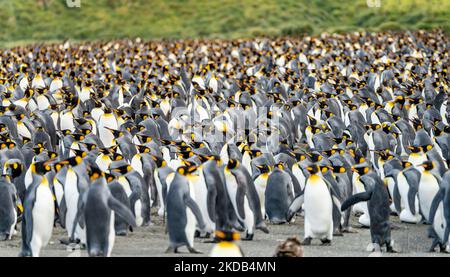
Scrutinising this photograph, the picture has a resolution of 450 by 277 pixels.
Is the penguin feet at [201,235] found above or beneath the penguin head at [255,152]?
beneath

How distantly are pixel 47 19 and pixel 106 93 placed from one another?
23.6m

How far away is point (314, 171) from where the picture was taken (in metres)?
7.34

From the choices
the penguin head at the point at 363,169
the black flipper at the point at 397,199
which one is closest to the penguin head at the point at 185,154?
the penguin head at the point at 363,169

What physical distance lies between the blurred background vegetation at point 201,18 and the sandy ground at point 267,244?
25907 millimetres

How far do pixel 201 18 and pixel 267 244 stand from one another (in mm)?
30436

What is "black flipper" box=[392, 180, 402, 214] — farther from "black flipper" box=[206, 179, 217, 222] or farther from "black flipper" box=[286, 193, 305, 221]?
"black flipper" box=[206, 179, 217, 222]

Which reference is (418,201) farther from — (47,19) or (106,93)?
(47,19)

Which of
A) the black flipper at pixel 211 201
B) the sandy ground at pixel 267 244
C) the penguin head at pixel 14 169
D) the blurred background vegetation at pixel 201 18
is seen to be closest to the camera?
the sandy ground at pixel 267 244

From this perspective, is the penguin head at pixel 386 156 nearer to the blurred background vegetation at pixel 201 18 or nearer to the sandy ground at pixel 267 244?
the sandy ground at pixel 267 244

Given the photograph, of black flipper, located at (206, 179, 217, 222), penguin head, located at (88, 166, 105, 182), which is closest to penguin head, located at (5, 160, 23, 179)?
penguin head, located at (88, 166, 105, 182)

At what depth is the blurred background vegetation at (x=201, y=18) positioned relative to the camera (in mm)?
34781

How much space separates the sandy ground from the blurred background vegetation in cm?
2591
